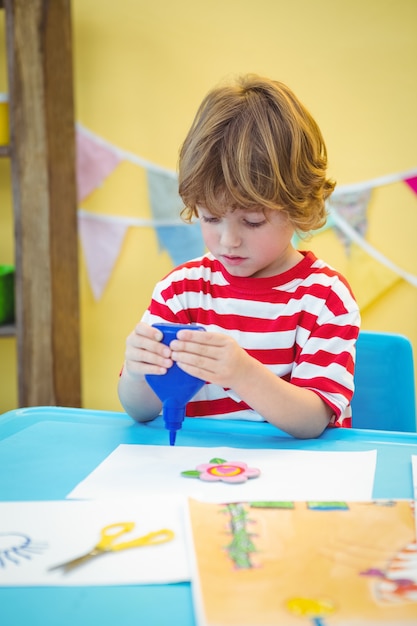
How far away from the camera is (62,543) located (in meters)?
0.60

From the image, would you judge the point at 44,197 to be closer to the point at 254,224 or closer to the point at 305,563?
the point at 254,224

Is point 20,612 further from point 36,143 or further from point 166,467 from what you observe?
point 36,143

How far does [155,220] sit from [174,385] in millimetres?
1468

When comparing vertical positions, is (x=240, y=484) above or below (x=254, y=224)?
below

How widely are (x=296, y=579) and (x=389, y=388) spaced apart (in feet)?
2.13

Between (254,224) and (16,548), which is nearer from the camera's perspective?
(16,548)

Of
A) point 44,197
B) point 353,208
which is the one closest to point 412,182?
point 353,208

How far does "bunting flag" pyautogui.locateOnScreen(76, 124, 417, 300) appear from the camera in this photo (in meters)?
2.19

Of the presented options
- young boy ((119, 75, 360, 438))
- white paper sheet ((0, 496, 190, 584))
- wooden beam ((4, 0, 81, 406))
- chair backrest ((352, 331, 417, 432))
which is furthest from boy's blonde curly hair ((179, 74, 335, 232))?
wooden beam ((4, 0, 81, 406))

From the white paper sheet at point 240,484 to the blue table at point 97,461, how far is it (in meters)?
0.02

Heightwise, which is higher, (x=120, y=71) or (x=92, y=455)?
(x=120, y=71)

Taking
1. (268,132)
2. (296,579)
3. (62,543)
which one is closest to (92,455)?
(62,543)

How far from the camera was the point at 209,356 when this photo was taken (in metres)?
0.86

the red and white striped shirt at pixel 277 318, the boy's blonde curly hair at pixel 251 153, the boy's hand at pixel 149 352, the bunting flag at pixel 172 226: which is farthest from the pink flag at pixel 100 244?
the boy's hand at pixel 149 352
